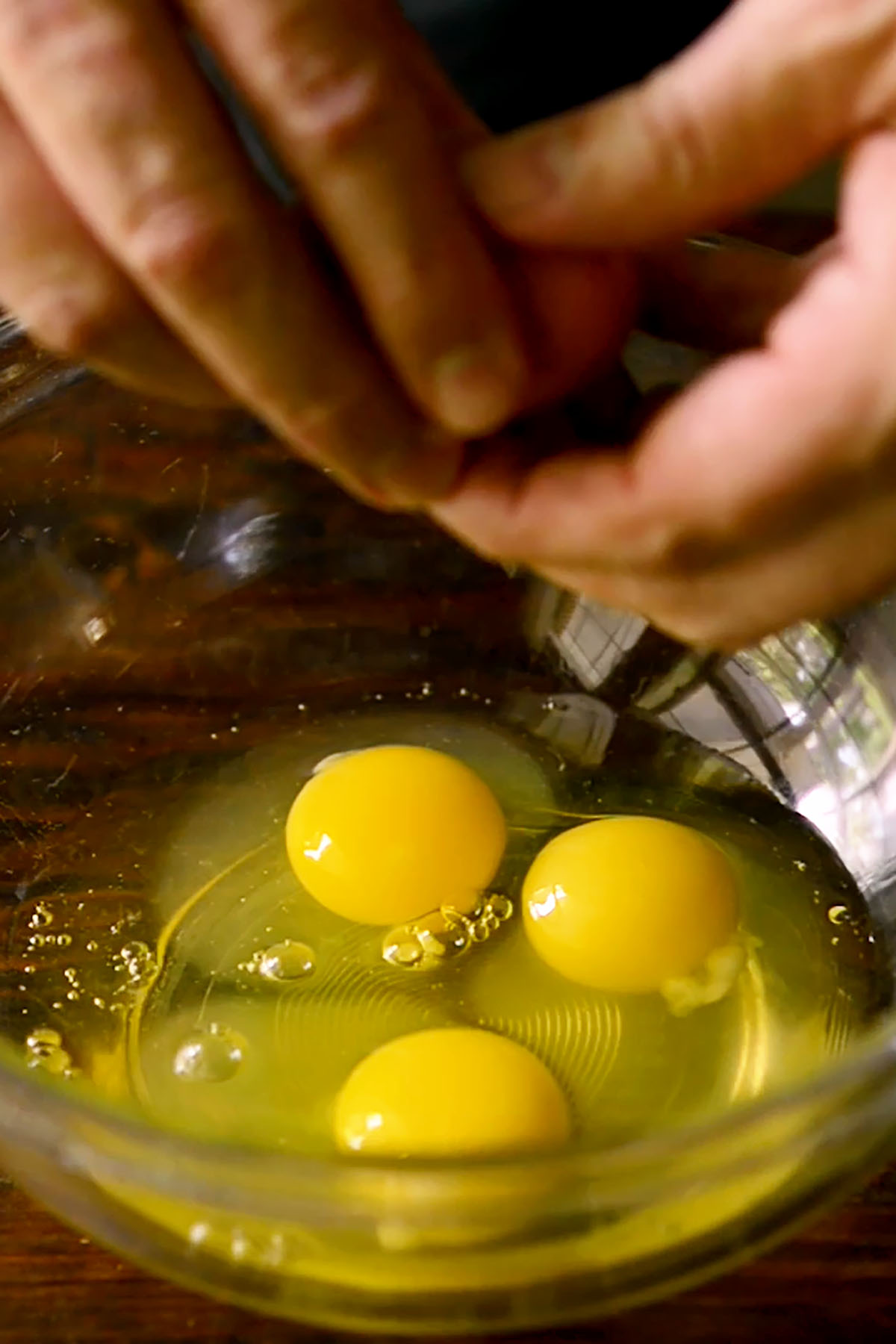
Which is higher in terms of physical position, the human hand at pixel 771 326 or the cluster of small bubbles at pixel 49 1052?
the human hand at pixel 771 326

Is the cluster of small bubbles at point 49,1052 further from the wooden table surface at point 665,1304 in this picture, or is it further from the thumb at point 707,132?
the thumb at point 707,132

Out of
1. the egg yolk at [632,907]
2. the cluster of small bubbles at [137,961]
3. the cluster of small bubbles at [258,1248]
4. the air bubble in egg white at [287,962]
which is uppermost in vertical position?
the cluster of small bubbles at [258,1248]

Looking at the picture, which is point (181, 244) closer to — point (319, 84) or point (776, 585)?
point (319, 84)

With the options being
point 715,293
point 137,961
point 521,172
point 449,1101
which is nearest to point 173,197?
point 521,172

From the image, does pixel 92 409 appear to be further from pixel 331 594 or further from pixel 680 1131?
pixel 680 1131

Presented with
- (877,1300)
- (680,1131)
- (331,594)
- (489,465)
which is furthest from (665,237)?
(331,594)

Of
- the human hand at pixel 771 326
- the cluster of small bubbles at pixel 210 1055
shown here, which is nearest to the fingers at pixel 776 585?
the human hand at pixel 771 326

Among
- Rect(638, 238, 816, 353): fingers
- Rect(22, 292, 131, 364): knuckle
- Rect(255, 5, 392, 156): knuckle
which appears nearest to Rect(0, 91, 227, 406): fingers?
Rect(22, 292, 131, 364): knuckle
